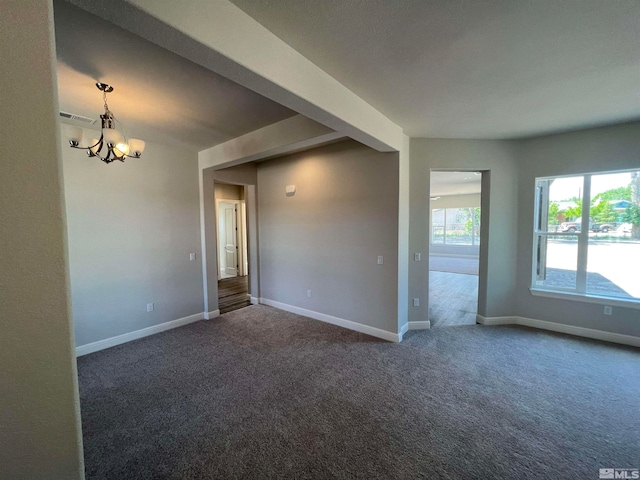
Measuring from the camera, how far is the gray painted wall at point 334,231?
3451 millimetres

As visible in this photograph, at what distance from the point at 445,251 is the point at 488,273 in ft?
25.6

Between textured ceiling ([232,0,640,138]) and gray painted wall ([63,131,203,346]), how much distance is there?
2971 mm

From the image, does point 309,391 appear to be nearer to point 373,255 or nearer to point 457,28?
point 373,255

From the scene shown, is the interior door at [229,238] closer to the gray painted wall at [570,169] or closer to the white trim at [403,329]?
the white trim at [403,329]

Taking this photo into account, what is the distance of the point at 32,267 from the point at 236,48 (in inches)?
52.4

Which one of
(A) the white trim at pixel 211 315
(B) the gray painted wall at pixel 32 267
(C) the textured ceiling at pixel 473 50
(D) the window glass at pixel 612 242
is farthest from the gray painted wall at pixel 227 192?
(D) the window glass at pixel 612 242

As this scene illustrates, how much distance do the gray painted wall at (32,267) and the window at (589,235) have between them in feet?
16.1

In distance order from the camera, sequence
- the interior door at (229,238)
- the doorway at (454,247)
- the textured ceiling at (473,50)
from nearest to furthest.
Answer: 1. the textured ceiling at (473,50)
2. the doorway at (454,247)
3. the interior door at (229,238)

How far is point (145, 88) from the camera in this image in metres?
2.19

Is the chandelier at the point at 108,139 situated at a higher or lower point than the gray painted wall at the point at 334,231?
higher

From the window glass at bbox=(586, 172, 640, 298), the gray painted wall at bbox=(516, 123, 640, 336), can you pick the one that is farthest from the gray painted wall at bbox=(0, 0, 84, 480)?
the window glass at bbox=(586, 172, 640, 298)

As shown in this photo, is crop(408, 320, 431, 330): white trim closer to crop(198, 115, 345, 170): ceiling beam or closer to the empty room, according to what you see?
the empty room

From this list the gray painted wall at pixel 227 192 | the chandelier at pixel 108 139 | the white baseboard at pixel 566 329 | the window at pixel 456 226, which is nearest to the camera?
the chandelier at pixel 108 139

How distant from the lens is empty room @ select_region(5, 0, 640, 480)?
742mm
